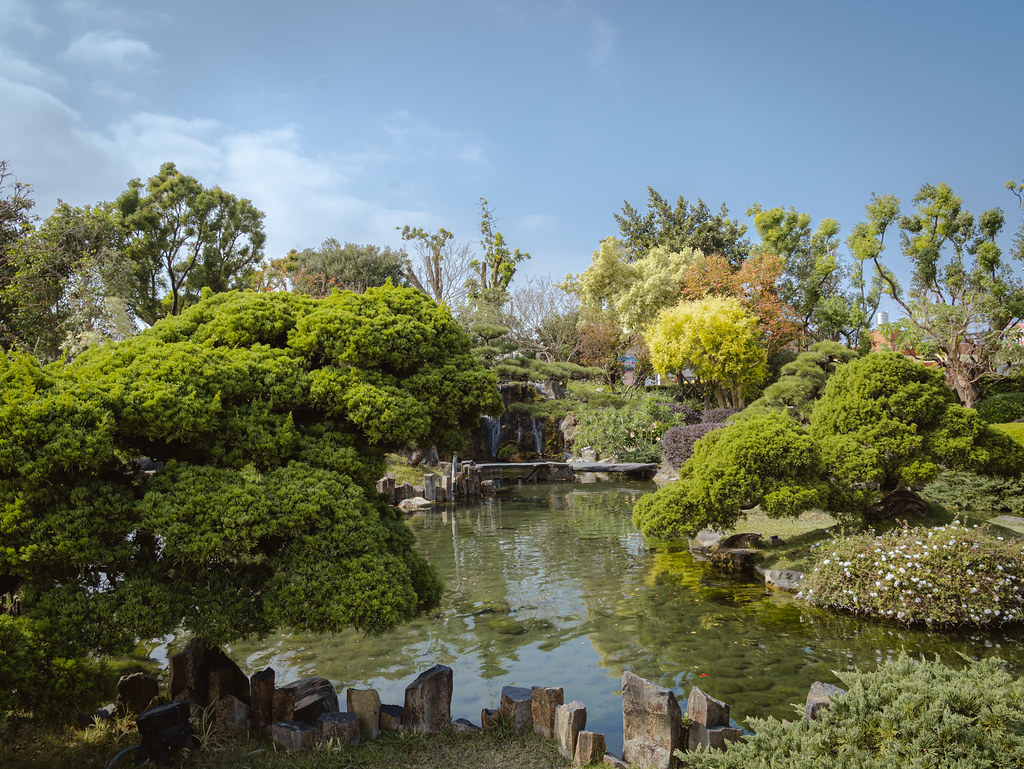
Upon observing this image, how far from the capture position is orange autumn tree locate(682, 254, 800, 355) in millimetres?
23469

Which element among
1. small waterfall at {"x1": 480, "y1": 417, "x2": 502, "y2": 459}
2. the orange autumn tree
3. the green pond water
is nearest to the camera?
the green pond water

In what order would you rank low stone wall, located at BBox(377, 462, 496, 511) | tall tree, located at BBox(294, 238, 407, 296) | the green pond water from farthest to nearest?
tall tree, located at BBox(294, 238, 407, 296) < low stone wall, located at BBox(377, 462, 496, 511) < the green pond water

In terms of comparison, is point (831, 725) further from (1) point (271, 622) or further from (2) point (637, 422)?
(2) point (637, 422)

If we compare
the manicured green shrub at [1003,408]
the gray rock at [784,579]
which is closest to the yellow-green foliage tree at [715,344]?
the manicured green shrub at [1003,408]

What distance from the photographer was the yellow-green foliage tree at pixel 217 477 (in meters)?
3.22

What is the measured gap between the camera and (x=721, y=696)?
187 inches

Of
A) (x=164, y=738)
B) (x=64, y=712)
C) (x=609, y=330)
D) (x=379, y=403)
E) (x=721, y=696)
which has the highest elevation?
(x=609, y=330)

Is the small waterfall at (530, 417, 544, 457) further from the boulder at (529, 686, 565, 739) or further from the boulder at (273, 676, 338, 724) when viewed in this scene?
the boulder at (529, 686, 565, 739)

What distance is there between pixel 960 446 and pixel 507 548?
621 cm

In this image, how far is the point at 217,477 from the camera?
3711 millimetres

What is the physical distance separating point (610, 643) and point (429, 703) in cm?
245

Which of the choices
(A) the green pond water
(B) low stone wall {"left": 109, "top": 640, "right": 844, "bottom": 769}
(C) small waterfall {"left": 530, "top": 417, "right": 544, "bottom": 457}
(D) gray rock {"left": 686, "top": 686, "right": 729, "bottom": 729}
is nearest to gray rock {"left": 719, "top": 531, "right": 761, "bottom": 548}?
(A) the green pond water

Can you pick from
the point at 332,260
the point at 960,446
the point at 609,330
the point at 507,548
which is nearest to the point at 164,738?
the point at 507,548

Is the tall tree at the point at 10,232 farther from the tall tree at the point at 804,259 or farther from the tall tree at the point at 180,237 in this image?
the tall tree at the point at 804,259
